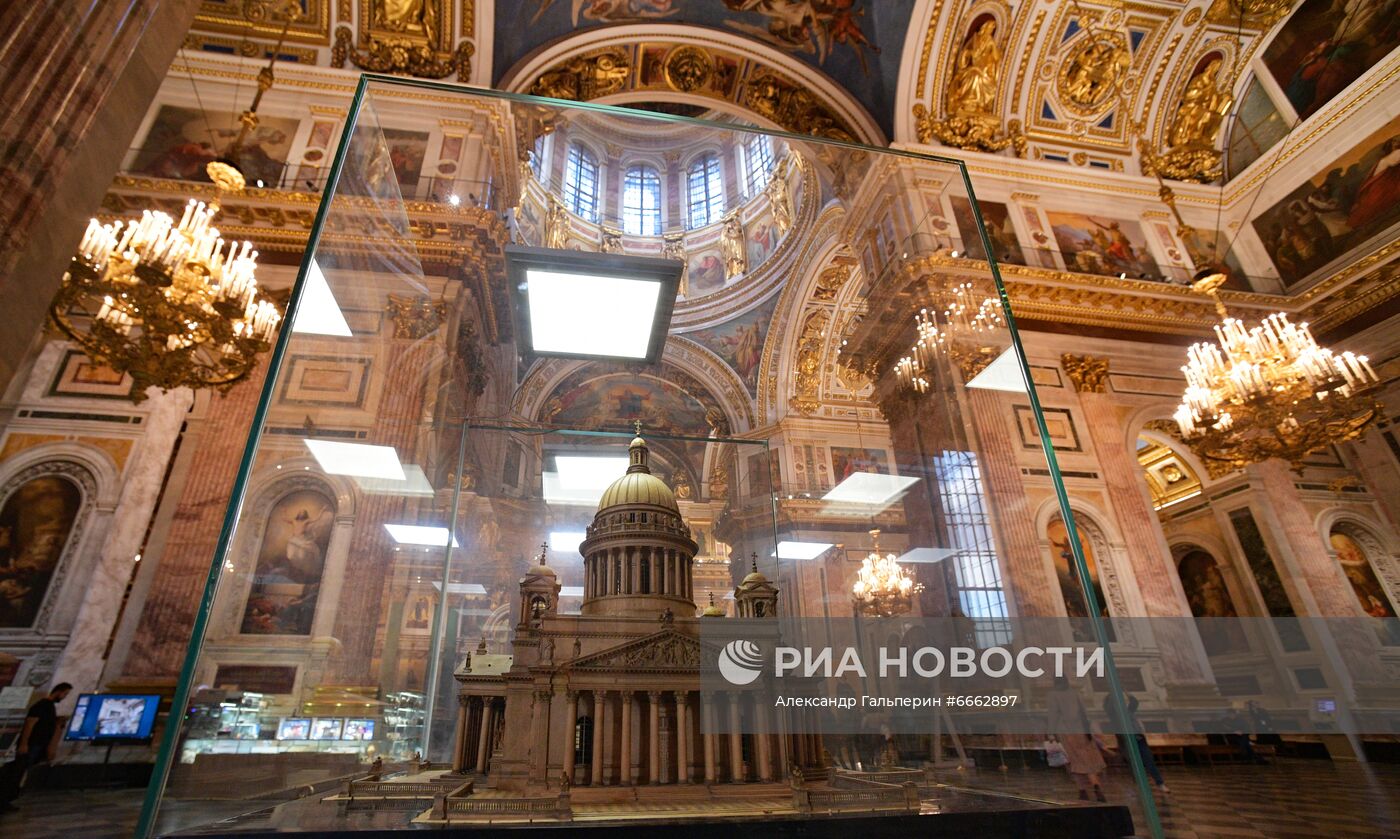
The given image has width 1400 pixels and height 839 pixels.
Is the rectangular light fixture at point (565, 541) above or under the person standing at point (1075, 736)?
above

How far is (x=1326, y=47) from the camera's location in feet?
38.5

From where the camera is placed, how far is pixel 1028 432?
2381mm

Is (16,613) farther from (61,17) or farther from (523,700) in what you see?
(523,700)

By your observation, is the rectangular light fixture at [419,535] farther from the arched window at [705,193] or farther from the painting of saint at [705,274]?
the arched window at [705,193]

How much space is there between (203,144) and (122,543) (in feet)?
21.2

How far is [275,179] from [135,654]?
23.5 feet

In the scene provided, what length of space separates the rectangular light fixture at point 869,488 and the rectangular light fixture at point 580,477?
0.92 metres

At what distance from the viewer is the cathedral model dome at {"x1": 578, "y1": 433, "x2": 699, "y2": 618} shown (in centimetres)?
218

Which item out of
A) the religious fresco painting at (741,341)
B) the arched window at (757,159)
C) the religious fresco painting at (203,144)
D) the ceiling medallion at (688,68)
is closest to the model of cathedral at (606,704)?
the religious fresco painting at (741,341)

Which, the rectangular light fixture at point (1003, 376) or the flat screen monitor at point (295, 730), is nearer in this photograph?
the flat screen monitor at point (295, 730)

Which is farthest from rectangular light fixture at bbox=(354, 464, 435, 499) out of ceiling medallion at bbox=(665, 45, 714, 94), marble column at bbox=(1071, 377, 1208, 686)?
ceiling medallion at bbox=(665, 45, 714, 94)

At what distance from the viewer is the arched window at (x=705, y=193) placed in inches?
142

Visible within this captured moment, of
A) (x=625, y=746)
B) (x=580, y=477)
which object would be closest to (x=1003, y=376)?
(x=580, y=477)

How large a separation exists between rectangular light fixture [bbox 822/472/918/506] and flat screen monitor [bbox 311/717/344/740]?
1905 millimetres
